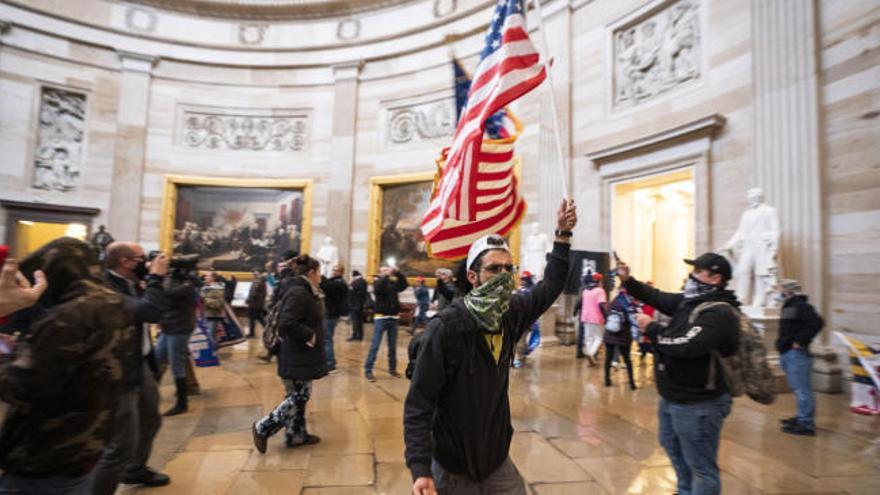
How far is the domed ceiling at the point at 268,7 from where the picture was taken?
16.8 m

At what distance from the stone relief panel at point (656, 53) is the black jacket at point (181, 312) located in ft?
32.6

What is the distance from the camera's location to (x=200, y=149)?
17.0 metres

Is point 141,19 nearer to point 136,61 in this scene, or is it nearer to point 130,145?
point 136,61

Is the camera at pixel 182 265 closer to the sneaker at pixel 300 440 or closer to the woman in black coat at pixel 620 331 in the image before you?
the sneaker at pixel 300 440

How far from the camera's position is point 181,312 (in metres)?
5.14

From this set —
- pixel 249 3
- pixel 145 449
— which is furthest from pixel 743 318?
pixel 249 3

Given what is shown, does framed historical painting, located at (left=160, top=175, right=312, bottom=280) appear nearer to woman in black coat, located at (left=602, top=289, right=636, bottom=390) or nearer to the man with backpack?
woman in black coat, located at (left=602, top=289, right=636, bottom=390)

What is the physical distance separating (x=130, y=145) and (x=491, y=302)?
18477mm

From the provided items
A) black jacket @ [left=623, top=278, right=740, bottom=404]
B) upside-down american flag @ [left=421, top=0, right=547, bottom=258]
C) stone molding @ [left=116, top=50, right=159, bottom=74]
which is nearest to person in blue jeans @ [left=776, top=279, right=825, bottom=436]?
black jacket @ [left=623, top=278, right=740, bottom=404]

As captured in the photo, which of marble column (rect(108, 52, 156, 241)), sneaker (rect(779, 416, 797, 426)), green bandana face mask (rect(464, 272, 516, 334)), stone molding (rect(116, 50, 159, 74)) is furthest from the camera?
stone molding (rect(116, 50, 159, 74))

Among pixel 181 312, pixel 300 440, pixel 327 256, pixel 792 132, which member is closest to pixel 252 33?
pixel 327 256

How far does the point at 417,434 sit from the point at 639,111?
10616 mm

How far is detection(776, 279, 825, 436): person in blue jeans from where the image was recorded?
453 cm

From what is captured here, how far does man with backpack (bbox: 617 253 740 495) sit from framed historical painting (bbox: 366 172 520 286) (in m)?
12.1
